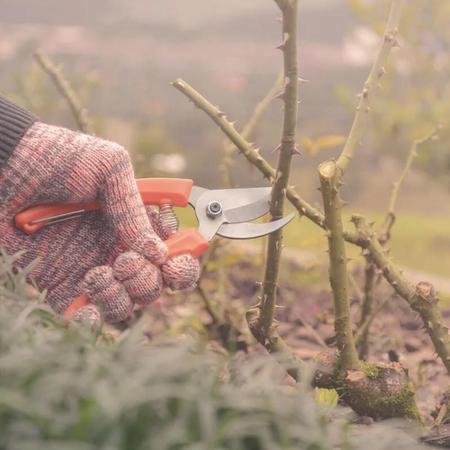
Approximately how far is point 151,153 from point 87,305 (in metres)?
2.72

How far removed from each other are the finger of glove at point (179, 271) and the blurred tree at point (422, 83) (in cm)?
238

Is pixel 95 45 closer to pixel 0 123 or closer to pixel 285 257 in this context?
pixel 285 257

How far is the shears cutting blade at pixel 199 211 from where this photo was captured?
1.03 meters

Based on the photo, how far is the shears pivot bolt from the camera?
1105 millimetres

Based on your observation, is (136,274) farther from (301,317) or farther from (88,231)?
(301,317)

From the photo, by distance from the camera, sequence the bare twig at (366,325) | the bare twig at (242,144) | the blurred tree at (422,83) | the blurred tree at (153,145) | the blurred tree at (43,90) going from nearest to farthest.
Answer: the bare twig at (242,144) < the bare twig at (366,325) < the blurred tree at (43,90) < the blurred tree at (153,145) < the blurred tree at (422,83)

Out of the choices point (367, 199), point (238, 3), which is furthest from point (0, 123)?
point (238, 3)

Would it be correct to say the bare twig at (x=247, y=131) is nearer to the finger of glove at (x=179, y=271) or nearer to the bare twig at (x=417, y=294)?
the bare twig at (x=417, y=294)

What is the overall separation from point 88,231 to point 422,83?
10.5ft

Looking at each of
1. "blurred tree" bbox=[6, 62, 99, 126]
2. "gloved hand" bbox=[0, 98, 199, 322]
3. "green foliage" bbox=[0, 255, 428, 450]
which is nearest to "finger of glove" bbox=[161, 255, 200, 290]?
"gloved hand" bbox=[0, 98, 199, 322]

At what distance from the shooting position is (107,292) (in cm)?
101

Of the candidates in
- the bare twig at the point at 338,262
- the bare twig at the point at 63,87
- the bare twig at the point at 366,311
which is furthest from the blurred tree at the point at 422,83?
the bare twig at the point at 338,262

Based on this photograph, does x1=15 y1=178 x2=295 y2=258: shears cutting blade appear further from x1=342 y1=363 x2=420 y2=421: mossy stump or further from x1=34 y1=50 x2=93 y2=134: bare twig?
x1=34 y1=50 x2=93 y2=134: bare twig

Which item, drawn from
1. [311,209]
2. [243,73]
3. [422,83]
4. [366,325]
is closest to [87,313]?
[311,209]
